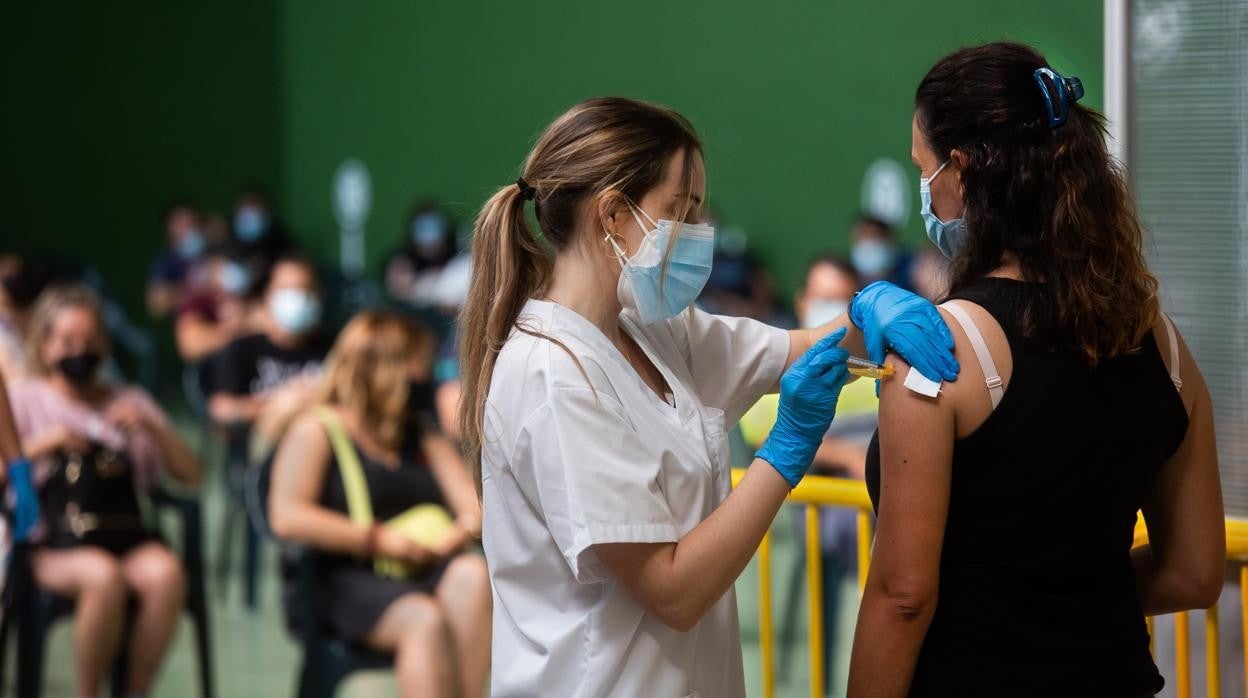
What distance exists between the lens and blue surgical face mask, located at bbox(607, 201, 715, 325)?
1552 millimetres

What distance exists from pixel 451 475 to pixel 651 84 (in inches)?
239

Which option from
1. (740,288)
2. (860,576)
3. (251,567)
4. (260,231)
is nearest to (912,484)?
(860,576)

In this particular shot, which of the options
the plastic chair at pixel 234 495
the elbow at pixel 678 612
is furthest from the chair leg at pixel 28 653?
the elbow at pixel 678 612

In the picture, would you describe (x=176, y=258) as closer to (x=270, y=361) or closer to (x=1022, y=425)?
(x=270, y=361)

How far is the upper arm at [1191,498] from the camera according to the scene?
1.47 metres

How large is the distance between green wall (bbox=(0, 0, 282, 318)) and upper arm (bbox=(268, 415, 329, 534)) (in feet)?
30.2

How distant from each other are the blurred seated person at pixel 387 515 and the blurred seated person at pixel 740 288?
398cm

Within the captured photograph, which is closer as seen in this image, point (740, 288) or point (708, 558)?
point (708, 558)

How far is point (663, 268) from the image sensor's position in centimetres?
157

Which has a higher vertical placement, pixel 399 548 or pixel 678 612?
pixel 678 612

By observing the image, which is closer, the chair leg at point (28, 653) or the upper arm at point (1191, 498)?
the upper arm at point (1191, 498)

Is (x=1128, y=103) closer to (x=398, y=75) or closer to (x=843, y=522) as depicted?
(x=843, y=522)

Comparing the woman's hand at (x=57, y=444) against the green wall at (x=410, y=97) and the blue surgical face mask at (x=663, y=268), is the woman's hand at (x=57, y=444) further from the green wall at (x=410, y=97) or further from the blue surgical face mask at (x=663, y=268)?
the green wall at (x=410, y=97)

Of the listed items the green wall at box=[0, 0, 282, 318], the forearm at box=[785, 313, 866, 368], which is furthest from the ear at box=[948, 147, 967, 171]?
the green wall at box=[0, 0, 282, 318]
